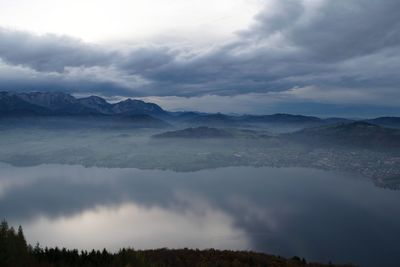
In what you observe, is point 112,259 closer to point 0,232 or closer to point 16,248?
point 16,248

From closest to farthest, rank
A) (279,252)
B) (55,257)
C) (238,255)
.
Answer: (55,257)
(238,255)
(279,252)

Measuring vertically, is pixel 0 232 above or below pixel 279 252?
above

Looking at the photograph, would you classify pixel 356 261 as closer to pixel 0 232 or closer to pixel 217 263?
pixel 217 263

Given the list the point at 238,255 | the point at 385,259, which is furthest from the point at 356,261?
the point at 238,255

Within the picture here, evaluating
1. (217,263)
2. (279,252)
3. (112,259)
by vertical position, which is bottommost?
(279,252)

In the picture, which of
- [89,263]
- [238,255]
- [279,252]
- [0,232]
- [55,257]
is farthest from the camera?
[279,252]

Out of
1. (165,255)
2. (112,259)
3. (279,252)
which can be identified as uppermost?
(112,259)

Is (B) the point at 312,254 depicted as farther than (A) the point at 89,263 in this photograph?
Yes

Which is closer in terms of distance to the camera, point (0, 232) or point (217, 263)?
point (0, 232)

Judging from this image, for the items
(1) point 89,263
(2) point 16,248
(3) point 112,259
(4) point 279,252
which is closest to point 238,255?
(3) point 112,259
